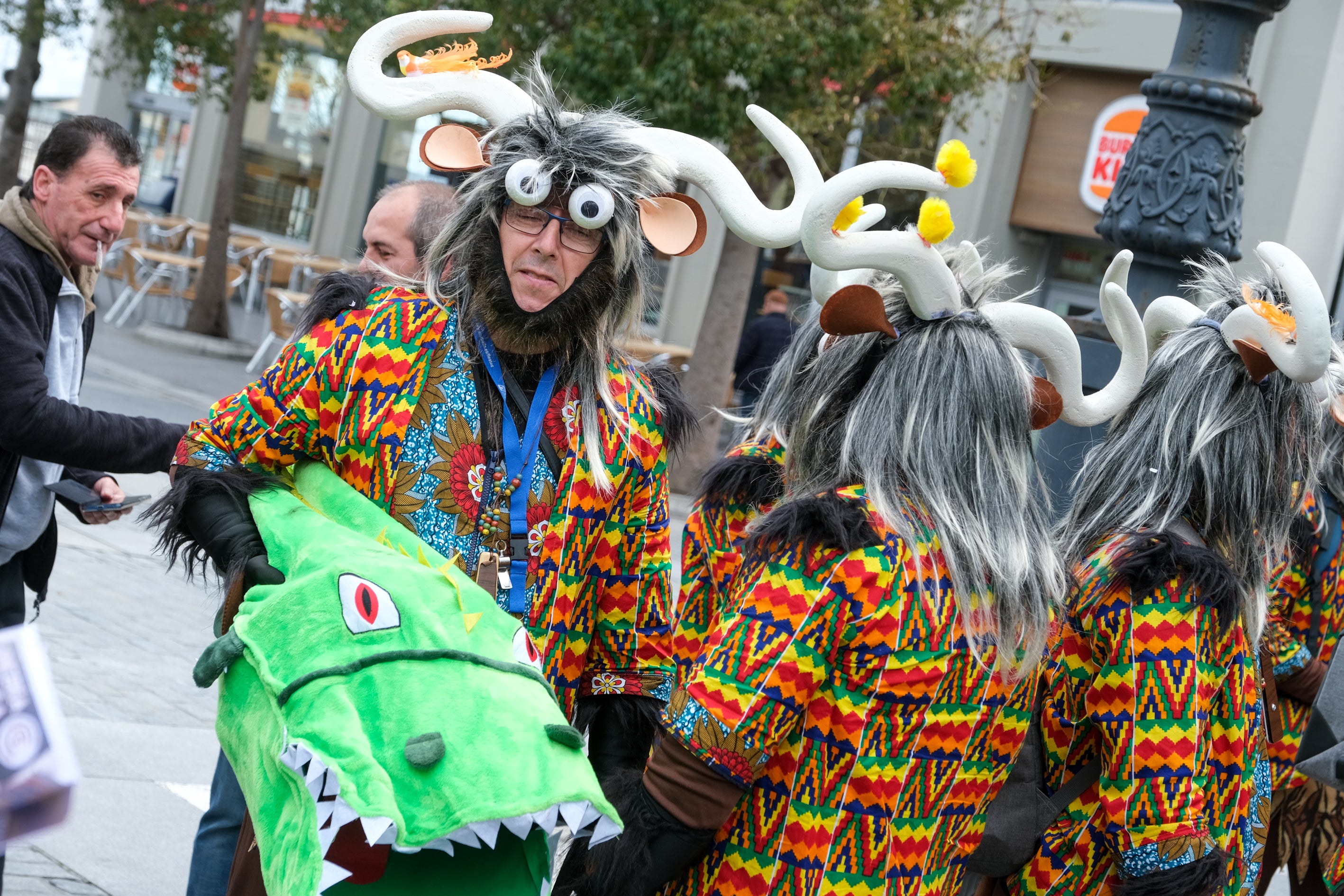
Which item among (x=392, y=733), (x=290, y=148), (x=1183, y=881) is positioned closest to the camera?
(x=392, y=733)

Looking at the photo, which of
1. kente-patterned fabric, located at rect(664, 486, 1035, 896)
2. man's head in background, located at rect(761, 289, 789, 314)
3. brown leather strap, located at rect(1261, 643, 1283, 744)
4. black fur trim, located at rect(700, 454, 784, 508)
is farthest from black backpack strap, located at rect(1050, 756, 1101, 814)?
man's head in background, located at rect(761, 289, 789, 314)

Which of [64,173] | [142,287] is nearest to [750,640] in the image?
[64,173]

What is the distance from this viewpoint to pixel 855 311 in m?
2.15

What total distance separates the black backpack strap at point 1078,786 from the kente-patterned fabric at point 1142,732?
0.05 ft

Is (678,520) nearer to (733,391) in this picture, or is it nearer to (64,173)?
(733,391)

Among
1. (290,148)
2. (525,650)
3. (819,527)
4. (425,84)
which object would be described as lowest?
(525,650)

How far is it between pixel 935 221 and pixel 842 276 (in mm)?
909

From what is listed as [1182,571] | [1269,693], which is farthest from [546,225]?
[1269,693]

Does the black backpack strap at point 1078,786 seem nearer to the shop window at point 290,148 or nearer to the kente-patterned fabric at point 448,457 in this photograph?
the kente-patterned fabric at point 448,457

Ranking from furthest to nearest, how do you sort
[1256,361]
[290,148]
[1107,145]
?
[290,148] → [1107,145] → [1256,361]

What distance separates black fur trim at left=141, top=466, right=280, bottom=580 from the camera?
244 centimetres

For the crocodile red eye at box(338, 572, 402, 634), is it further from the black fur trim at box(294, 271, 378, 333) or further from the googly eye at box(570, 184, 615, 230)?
the googly eye at box(570, 184, 615, 230)

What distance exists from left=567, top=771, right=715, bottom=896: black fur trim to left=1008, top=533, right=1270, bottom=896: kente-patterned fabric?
2.45ft

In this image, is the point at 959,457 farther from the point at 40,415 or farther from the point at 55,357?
the point at 55,357
